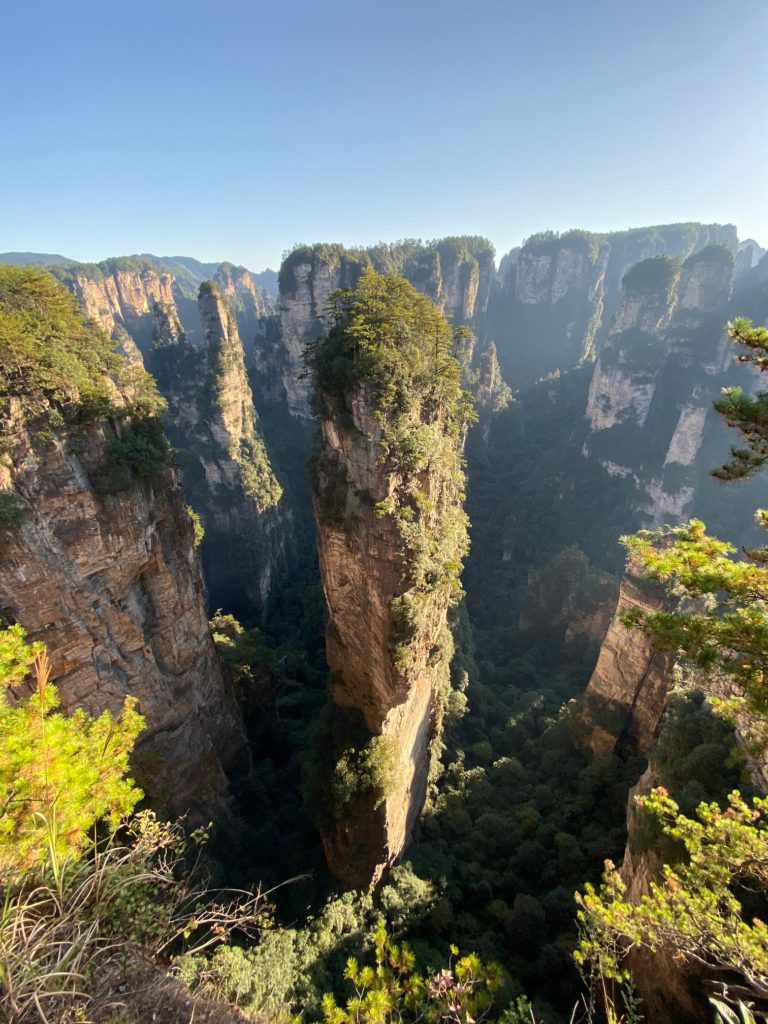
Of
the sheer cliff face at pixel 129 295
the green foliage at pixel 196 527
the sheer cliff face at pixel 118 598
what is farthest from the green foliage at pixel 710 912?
the sheer cliff face at pixel 129 295

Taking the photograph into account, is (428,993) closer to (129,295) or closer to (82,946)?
(82,946)

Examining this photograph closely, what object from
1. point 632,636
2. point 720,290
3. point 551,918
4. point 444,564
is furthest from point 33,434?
point 720,290

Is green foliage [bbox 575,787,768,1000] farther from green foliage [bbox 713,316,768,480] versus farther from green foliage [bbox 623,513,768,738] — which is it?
green foliage [bbox 713,316,768,480]

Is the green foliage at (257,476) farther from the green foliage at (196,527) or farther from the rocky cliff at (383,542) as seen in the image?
the rocky cliff at (383,542)

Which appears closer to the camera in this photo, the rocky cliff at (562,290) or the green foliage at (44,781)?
the green foliage at (44,781)

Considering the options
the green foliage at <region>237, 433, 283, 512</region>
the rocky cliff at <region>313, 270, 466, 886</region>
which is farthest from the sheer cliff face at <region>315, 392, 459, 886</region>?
the green foliage at <region>237, 433, 283, 512</region>

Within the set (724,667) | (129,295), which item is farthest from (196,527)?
(129,295)

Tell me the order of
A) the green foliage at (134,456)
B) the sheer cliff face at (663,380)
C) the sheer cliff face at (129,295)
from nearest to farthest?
the green foliage at (134,456) < the sheer cliff face at (663,380) < the sheer cliff face at (129,295)
